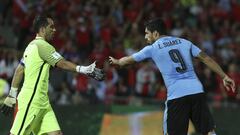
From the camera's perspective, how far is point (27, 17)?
1852 centimetres

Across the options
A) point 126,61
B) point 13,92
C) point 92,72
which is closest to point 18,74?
point 13,92

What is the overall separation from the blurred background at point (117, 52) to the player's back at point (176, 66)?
425 cm

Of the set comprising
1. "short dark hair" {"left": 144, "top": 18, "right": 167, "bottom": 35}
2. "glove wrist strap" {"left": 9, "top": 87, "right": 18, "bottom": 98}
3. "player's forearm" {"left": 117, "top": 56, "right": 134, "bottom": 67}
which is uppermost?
"short dark hair" {"left": 144, "top": 18, "right": 167, "bottom": 35}

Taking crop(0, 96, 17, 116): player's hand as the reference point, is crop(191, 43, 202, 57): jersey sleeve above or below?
above

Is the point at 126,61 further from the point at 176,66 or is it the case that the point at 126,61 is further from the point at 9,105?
the point at 9,105

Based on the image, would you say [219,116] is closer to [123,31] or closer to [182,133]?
[182,133]

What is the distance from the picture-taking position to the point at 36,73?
29.3 feet

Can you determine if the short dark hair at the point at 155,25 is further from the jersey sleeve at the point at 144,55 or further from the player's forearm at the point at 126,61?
the player's forearm at the point at 126,61

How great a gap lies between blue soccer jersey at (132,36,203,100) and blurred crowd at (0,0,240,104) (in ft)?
20.3

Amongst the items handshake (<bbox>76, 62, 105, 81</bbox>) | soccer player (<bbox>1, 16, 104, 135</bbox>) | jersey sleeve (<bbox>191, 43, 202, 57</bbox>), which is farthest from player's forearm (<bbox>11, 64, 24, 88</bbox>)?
jersey sleeve (<bbox>191, 43, 202, 57</bbox>)

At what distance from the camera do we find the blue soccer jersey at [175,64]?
9.01m

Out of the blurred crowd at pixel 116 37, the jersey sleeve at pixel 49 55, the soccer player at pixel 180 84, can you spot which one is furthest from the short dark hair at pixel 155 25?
the blurred crowd at pixel 116 37

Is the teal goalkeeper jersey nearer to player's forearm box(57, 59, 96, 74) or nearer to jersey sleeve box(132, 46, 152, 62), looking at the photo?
player's forearm box(57, 59, 96, 74)

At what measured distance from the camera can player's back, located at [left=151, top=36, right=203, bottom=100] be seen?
9008 millimetres
